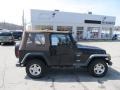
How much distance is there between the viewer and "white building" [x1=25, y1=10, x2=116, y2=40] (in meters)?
30.9

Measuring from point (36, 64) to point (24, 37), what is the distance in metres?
1.19

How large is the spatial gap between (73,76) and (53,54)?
4.32 feet

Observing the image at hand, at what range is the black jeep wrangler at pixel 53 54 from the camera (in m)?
7.39

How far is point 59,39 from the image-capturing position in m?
7.58

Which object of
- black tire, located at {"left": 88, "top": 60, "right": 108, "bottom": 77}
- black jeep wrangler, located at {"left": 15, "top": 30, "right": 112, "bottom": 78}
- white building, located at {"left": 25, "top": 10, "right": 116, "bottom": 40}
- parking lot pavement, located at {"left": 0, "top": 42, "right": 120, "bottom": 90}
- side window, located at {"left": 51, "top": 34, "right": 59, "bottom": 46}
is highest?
white building, located at {"left": 25, "top": 10, "right": 116, "bottom": 40}

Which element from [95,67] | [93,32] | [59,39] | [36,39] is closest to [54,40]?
[59,39]

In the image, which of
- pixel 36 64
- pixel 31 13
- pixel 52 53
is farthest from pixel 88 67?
pixel 31 13

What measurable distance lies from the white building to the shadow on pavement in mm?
22377

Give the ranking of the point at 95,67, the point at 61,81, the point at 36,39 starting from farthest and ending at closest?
the point at 95,67 < the point at 36,39 < the point at 61,81

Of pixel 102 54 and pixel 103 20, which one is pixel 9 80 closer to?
pixel 102 54

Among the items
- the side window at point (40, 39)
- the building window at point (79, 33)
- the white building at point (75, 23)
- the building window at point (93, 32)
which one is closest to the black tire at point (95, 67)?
the side window at point (40, 39)

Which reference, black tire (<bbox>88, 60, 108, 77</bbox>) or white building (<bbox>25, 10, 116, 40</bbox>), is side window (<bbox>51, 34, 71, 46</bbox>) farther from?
white building (<bbox>25, 10, 116, 40</bbox>)

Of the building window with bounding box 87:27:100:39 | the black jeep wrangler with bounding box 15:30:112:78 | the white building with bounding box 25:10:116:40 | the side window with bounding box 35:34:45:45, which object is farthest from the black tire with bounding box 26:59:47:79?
the building window with bounding box 87:27:100:39

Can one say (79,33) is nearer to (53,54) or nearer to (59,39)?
(59,39)
